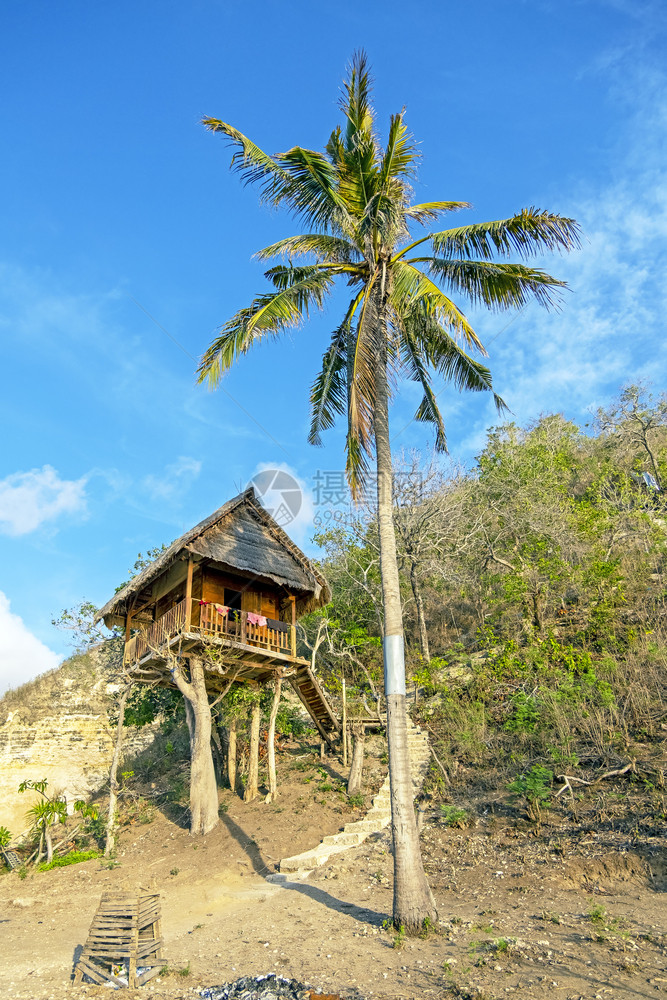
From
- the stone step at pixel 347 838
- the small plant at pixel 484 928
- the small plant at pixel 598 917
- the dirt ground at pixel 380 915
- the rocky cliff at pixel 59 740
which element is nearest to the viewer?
the dirt ground at pixel 380 915

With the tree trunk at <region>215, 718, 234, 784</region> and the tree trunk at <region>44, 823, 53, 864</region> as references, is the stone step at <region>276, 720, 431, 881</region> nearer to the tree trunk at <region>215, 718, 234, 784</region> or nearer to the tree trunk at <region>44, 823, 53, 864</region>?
the tree trunk at <region>215, 718, 234, 784</region>

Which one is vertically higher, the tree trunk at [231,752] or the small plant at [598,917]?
the tree trunk at [231,752]

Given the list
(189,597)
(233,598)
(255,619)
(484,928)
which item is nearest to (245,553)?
(255,619)

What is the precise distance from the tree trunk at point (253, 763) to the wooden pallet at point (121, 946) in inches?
353

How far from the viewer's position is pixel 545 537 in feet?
67.8

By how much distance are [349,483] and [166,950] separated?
6.97 m

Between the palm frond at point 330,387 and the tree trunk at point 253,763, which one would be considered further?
the tree trunk at point 253,763

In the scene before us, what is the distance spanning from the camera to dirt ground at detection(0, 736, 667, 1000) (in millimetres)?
6637

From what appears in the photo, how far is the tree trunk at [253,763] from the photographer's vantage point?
16.7 metres

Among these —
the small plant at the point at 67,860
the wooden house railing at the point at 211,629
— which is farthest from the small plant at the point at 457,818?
the small plant at the point at 67,860

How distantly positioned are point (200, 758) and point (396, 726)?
8.13 meters

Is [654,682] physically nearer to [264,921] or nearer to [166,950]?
[264,921]

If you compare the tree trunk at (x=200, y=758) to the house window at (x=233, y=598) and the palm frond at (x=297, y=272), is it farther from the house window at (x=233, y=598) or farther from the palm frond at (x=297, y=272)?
the palm frond at (x=297, y=272)

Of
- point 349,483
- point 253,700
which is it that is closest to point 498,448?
point 253,700
